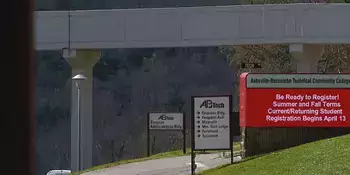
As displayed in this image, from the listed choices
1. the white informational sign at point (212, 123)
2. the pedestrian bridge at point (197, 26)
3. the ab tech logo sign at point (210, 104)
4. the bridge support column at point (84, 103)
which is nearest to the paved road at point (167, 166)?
the white informational sign at point (212, 123)

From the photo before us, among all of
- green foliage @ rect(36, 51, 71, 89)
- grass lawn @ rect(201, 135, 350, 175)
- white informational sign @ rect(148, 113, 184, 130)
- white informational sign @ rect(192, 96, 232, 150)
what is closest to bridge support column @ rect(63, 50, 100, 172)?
white informational sign @ rect(148, 113, 184, 130)

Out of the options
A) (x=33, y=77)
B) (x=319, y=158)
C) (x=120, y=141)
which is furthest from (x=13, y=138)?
(x=120, y=141)

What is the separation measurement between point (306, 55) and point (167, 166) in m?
7.65

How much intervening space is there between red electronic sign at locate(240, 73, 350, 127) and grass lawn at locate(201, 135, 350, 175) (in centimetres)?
179

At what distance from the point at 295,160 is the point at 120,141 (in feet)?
98.6

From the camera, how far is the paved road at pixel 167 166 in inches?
669

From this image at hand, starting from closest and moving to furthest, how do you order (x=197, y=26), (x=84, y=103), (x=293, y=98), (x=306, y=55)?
(x=293, y=98) < (x=306, y=55) < (x=197, y=26) < (x=84, y=103)

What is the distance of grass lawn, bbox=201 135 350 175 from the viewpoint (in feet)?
40.4

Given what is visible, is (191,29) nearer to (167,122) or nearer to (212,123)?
(167,122)

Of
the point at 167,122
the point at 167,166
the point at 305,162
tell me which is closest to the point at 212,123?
the point at 305,162

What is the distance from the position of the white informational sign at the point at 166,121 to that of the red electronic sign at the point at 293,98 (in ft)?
26.4

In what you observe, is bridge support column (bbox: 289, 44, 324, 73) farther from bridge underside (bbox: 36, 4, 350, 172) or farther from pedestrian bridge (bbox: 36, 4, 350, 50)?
pedestrian bridge (bbox: 36, 4, 350, 50)

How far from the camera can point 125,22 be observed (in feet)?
82.8

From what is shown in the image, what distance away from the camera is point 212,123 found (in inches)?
606
